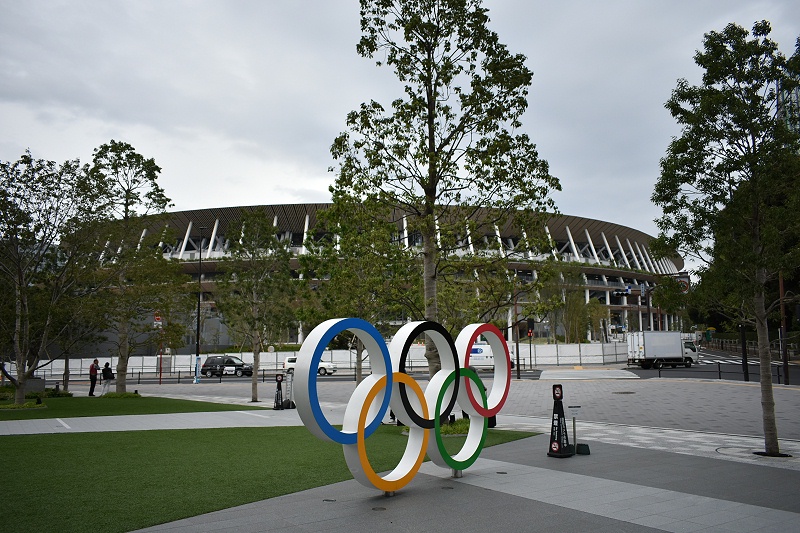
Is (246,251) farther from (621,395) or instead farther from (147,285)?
(621,395)

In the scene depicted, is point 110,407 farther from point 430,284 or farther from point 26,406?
point 430,284

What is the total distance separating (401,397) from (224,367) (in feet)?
136

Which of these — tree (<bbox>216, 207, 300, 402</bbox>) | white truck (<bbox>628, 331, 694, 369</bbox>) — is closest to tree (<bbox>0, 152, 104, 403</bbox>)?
tree (<bbox>216, 207, 300, 402</bbox>)

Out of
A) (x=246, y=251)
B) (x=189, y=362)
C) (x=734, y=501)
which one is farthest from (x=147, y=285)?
(x=189, y=362)

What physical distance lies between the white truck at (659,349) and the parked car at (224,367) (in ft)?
93.5

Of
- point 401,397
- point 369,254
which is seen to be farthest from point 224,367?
point 401,397

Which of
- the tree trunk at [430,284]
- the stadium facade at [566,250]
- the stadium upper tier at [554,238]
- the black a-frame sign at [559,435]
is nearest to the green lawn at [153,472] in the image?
the tree trunk at [430,284]

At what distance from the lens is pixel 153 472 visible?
9.45 m

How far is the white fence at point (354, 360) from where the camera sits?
5038 centimetres

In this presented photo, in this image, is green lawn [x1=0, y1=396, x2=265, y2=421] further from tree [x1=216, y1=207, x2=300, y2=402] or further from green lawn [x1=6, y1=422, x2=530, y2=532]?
green lawn [x1=6, y1=422, x2=530, y2=532]

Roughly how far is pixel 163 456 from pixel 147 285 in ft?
51.6

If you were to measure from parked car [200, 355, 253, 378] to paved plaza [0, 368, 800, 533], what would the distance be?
30332 mm

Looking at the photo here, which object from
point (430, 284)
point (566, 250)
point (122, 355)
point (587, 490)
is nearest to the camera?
point (587, 490)

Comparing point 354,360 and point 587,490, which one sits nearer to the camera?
point 587,490
